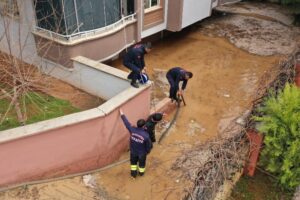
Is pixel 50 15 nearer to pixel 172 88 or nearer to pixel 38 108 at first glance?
pixel 38 108

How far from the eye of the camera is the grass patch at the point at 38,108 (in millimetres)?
9117

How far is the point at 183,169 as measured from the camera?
8625mm

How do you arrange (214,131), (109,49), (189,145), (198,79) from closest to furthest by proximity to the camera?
(189,145) < (214,131) < (109,49) < (198,79)

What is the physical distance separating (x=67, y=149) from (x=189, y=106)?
16.5ft

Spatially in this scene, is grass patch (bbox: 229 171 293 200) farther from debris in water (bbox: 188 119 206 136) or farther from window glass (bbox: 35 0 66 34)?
window glass (bbox: 35 0 66 34)

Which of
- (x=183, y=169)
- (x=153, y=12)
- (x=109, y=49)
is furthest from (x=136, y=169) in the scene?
(x=153, y=12)

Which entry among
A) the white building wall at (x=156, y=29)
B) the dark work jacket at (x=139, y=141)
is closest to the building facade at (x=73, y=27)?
the white building wall at (x=156, y=29)

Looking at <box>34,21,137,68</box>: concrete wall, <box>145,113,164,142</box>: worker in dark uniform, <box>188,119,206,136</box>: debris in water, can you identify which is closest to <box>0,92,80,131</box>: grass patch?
<box>34,21,137,68</box>: concrete wall

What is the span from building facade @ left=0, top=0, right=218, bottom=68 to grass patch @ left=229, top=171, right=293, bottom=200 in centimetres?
602

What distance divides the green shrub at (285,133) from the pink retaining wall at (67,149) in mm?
3440

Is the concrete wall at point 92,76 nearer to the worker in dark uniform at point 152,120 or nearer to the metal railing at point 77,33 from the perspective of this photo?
the metal railing at point 77,33

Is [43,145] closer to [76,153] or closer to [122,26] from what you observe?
[76,153]

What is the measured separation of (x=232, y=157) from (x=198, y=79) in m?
5.63

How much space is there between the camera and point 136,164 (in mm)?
8391
